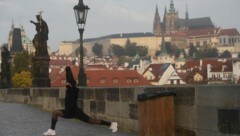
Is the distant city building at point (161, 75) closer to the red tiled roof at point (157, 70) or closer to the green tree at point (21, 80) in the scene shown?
the red tiled roof at point (157, 70)

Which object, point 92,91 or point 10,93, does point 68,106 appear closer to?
point 92,91

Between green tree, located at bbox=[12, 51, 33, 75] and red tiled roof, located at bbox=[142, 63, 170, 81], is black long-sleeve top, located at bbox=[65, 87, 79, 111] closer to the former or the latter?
green tree, located at bbox=[12, 51, 33, 75]

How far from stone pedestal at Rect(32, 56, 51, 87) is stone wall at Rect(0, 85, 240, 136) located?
9.77 meters

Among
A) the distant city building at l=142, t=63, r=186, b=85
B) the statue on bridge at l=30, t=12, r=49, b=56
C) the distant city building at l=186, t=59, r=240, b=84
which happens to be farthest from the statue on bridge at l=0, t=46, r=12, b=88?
the distant city building at l=142, t=63, r=186, b=85

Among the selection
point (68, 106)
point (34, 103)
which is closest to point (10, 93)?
point (34, 103)

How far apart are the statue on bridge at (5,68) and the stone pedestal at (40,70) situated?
9.18m

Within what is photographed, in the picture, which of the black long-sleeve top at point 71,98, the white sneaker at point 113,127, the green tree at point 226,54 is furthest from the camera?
the green tree at point 226,54

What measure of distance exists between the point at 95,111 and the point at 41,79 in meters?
10.1

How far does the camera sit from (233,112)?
5.22 meters

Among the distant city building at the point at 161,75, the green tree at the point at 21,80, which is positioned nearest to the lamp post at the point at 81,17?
the green tree at the point at 21,80

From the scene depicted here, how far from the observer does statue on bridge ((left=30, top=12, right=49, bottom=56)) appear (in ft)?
63.5

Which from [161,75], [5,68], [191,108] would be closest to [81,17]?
[191,108]

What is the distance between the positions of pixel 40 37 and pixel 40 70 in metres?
1.40

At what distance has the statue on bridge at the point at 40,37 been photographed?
1937 cm
